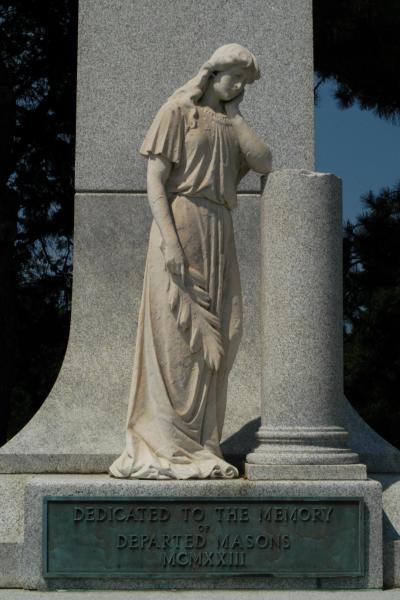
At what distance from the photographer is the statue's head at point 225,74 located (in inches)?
270

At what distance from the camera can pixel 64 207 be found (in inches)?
610

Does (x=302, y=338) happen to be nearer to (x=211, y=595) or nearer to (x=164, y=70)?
(x=211, y=595)

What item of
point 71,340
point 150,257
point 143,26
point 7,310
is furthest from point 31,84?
point 150,257

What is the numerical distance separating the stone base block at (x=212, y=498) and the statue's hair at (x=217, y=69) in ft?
7.84

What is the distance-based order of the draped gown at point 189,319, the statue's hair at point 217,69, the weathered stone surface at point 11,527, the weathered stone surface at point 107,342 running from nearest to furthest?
the weathered stone surface at point 11,527 < the draped gown at point 189,319 < the statue's hair at point 217,69 < the weathered stone surface at point 107,342

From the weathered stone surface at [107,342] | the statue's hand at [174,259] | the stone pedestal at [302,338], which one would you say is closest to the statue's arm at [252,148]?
the stone pedestal at [302,338]

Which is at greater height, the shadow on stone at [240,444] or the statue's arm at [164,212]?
the statue's arm at [164,212]

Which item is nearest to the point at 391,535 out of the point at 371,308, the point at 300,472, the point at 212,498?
the point at 300,472

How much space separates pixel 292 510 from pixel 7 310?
738cm

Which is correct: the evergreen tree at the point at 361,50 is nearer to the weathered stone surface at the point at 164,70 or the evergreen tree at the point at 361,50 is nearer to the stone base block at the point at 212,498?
the weathered stone surface at the point at 164,70

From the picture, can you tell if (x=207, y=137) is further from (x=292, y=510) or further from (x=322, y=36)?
(x=322, y=36)

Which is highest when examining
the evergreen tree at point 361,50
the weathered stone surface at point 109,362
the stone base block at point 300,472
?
the evergreen tree at point 361,50

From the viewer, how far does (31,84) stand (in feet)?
50.6

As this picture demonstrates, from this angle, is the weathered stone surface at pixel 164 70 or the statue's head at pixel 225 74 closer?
the statue's head at pixel 225 74
